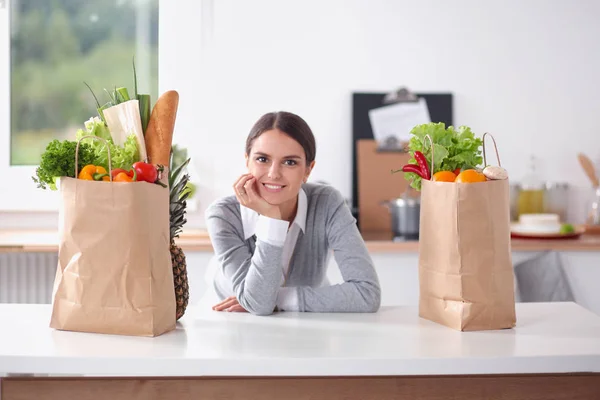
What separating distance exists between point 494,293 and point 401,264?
1.62 m

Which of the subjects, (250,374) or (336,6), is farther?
(336,6)

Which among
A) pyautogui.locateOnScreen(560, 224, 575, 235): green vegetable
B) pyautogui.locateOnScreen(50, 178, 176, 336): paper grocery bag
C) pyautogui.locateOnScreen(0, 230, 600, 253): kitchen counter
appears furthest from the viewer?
pyautogui.locateOnScreen(560, 224, 575, 235): green vegetable

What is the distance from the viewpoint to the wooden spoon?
144 inches

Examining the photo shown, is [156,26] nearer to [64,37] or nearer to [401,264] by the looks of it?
[64,37]

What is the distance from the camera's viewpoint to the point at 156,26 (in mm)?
3727

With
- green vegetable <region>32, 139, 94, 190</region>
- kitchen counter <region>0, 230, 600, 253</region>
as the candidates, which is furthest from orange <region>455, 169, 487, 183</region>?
kitchen counter <region>0, 230, 600, 253</region>

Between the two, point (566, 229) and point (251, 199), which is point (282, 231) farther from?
point (566, 229)

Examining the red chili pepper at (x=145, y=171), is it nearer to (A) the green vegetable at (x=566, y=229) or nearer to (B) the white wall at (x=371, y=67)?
(B) the white wall at (x=371, y=67)

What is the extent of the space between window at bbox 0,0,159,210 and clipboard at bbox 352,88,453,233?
0.96 meters

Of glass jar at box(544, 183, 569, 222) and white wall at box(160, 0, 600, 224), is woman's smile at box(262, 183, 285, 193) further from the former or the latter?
Result: glass jar at box(544, 183, 569, 222)

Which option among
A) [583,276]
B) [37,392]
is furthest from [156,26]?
[37,392]

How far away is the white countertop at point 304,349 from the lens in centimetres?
140

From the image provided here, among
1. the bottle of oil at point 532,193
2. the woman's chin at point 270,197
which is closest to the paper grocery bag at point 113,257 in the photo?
the woman's chin at point 270,197

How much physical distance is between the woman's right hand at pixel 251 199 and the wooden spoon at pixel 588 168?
7.23ft
